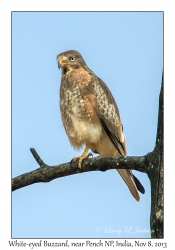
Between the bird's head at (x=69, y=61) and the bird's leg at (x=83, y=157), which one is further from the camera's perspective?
the bird's head at (x=69, y=61)

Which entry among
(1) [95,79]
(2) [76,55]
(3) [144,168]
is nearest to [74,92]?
(1) [95,79]

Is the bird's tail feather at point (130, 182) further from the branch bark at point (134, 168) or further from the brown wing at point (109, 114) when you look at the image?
the branch bark at point (134, 168)

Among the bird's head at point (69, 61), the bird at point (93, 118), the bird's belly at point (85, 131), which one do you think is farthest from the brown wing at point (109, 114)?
the bird's head at point (69, 61)

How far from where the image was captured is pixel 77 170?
20.6ft

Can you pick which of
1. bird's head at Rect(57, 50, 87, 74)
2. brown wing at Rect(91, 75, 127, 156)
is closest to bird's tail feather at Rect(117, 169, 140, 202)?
brown wing at Rect(91, 75, 127, 156)

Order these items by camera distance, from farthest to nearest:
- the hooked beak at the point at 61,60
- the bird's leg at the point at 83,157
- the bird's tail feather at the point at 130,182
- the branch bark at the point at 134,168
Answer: the hooked beak at the point at 61,60
the bird's tail feather at the point at 130,182
the bird's leg at the point at 83,157
the branch bark at the point at 134,168

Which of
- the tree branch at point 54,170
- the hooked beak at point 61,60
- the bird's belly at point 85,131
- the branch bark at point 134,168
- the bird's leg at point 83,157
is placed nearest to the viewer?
the branch bark at point 134,168

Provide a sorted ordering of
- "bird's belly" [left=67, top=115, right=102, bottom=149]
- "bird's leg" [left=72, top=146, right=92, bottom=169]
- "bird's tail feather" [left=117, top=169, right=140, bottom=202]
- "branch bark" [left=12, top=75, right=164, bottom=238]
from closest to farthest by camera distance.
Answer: "branch bark" [left=12, top=75, right=164, bottom=238], "bird's leg" [left=72, top=146, right=92, bottom=169], "bird's belly" [left=67, top=115, right=102, bottom=149], "bird's tail feather" [left=117, top=169, right=140, bottom=202]

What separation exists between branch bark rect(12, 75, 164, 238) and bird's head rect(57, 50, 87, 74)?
2.12 meters

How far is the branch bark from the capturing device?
469 centimetres

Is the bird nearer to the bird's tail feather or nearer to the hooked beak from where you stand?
the bird's tail feather

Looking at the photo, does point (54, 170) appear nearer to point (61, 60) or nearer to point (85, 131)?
point (85, 131)

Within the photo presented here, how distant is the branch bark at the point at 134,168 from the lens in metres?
4.69

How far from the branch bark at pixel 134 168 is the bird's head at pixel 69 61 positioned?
212cm
